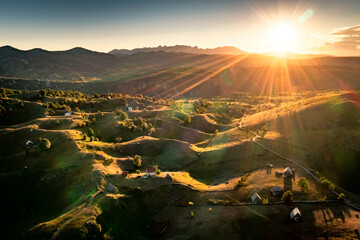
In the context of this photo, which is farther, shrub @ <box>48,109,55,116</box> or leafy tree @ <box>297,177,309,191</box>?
shrub @ <box>48,109,55,116</box>

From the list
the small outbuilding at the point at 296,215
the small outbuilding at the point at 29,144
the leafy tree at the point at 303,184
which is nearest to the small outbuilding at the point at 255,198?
the small outbuilding at the point at 296,215

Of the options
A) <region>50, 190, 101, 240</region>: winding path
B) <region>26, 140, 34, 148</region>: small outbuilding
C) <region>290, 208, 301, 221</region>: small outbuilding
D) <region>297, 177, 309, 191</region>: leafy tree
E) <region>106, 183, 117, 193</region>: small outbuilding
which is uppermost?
<region>26, 140, 34, 148</region>: small outbuilding

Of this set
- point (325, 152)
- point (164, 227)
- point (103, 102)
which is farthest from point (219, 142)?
point (103, 102)

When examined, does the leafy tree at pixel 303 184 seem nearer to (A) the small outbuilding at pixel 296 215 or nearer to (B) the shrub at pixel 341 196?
(B) the shrub at pixel 341 196

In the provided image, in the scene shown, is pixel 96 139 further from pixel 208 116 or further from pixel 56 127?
pixel 208 116

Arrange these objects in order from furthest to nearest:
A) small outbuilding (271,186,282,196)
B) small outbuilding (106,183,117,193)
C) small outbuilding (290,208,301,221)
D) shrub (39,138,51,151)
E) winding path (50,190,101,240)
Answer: shrub (39,138,51,151)
small outbuilding (106,183,117,193)
small outbuilding (271,186,282,196)
small outbuilding (290,208,301,221)
winding path (50,190,101,240)

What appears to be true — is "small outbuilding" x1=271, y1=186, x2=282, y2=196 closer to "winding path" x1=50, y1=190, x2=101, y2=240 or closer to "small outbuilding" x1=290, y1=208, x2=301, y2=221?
"small outbuilding" x1=290, y1=208, x2=301, y2=221

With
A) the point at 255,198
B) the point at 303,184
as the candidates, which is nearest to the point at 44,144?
the point at 255,198

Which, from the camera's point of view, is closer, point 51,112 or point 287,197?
point 287,197

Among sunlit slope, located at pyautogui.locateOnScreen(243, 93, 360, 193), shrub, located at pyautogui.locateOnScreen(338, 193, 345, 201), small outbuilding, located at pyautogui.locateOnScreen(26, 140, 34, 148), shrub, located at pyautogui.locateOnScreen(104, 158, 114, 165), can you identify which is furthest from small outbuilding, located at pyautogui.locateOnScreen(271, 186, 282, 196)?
small outbuilding, located at pyautogui.locateOnScreen(26, 140, 34, 148)

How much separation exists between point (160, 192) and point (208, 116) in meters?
97.4

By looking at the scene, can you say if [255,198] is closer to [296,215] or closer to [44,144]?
[296,215]

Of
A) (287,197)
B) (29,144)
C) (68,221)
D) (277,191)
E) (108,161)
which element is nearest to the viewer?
(68,221)

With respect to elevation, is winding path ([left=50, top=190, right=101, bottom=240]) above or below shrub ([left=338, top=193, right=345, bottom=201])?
above
